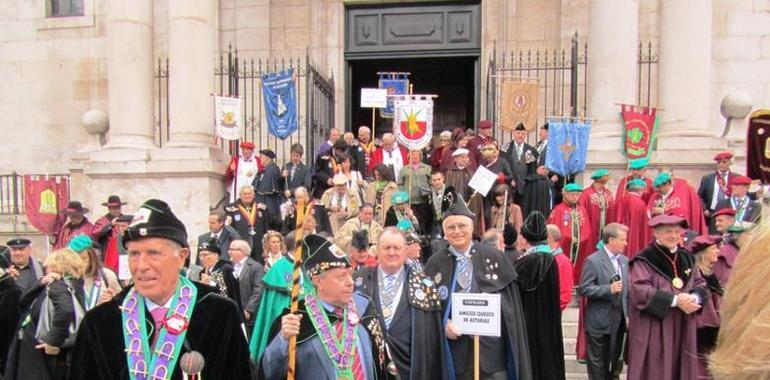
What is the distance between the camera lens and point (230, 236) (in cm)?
982

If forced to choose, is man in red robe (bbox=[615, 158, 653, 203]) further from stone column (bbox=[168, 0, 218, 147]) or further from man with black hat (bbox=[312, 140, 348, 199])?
stone column (bbox=[168, 0, 218, 147])

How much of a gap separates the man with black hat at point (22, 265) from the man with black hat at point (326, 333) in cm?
445

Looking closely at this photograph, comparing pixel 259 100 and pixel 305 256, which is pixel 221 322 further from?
pixel 259 100

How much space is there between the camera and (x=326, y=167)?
1242cm

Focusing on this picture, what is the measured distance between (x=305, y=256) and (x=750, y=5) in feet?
47.2

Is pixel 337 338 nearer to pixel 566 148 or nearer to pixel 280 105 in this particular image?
pixel 566 148

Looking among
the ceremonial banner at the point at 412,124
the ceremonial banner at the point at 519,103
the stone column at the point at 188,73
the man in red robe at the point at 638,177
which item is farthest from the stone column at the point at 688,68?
the stone column at the point at 188,73

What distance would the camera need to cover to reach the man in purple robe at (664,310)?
620cm

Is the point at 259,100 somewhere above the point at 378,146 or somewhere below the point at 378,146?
above

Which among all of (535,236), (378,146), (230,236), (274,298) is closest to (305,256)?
(274,298)

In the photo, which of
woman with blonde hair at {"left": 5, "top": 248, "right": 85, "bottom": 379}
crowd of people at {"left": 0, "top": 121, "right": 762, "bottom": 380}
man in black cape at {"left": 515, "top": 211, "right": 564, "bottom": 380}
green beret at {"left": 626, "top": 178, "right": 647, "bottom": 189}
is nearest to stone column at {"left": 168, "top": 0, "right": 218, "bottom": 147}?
crowd of people at {"left": 0, "top": 121, "right": 762, "bottom": 380}

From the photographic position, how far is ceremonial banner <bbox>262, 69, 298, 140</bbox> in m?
13.5

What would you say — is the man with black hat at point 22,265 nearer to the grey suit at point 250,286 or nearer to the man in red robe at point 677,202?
the grey suit at point 250,286

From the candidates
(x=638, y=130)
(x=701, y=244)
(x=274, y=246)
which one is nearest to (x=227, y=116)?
(x=274, y=246)
